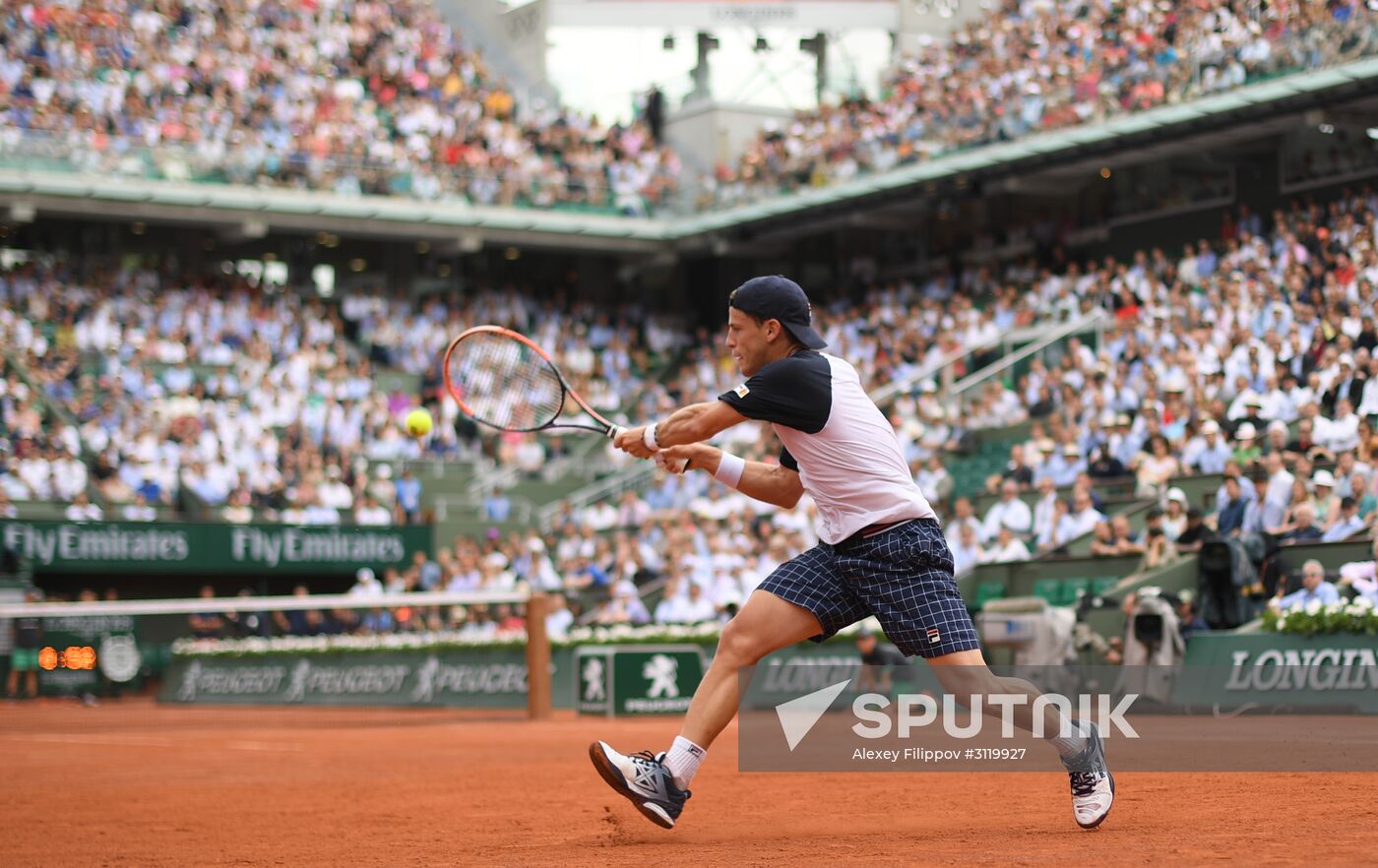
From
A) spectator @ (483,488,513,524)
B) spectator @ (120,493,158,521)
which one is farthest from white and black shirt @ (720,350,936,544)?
spectator @ (483,488,513,524)

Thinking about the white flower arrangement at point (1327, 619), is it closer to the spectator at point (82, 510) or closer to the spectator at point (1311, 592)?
the spectator at point (1311, 592)

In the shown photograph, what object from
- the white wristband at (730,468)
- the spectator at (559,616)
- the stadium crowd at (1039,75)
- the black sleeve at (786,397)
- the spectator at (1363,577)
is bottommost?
the spectator at (559,616)

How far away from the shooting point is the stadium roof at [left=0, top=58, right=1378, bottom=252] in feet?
76.4

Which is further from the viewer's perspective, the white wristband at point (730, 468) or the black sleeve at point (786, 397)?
the white wristband at point (730, 468)

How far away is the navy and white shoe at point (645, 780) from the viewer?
252 inches

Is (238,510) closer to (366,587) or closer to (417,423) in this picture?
(366,587)

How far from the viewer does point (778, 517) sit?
22.7 meters

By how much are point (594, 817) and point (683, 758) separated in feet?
5.10

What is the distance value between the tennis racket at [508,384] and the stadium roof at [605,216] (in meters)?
15.1

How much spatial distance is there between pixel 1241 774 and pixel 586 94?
28697mm

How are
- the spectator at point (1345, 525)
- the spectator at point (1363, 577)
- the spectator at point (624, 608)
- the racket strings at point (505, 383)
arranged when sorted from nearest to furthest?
the racket strings at point (505, 383) → the spectator at point (1363, 577) → the spectator at point (1345, 525) → the spectator at point (624, 608)

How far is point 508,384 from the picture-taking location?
1051cm

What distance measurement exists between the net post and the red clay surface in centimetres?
496

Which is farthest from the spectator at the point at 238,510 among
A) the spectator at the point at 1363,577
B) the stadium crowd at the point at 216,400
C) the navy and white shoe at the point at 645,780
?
the navy and white shoe at the point at 645,780
